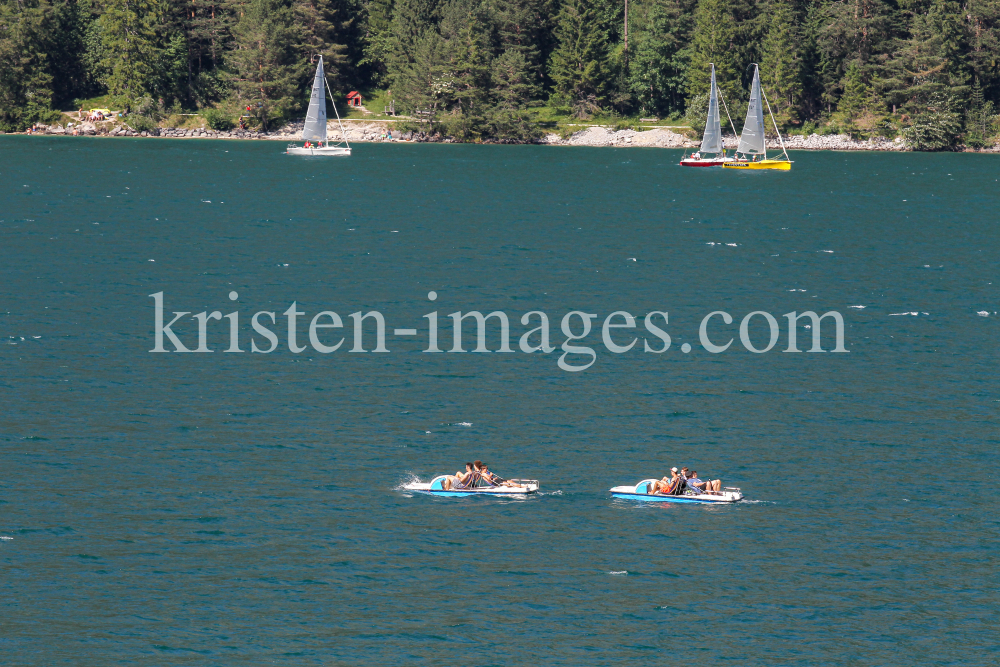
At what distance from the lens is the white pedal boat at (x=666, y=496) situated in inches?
1962

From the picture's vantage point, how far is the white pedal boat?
49844 millimetres

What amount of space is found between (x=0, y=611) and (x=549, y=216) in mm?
107320

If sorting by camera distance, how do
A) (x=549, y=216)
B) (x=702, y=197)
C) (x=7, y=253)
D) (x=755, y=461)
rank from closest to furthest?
(x=755, y=461)
(x=7, y=253)
(x=549, y=216)
(x=702, y=197)

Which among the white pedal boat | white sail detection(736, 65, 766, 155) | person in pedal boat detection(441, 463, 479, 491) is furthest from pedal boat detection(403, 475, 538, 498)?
white sail detection(736, 65, 766, 155)

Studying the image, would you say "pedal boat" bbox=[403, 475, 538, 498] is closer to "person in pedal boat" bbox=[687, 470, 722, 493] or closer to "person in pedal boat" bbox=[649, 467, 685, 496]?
"person in pedal boat" bbox=[649, 467, 685, 496]

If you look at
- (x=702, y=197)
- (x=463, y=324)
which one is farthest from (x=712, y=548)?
(x=702, y=197)

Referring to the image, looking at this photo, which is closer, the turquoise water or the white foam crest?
the turquoise water

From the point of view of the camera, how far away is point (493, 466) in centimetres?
5369

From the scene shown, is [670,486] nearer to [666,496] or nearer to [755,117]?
[666,496]

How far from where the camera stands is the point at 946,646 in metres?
39.0

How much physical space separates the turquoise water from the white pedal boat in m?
0.68

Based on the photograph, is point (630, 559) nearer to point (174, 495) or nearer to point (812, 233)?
point (174, 495)

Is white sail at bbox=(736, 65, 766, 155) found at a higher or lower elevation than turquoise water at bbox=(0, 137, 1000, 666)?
higher

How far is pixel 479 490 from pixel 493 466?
3656mm
